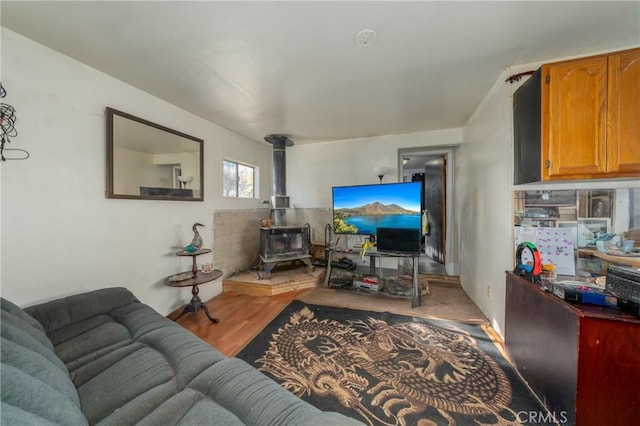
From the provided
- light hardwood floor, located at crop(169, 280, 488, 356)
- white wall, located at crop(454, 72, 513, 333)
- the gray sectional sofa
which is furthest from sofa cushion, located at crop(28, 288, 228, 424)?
white wall, located at crop(454, 72, 513, 333)

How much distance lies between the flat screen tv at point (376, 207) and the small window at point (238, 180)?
152 cm

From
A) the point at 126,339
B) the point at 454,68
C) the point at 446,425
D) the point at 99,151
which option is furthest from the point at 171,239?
the point at 454,68

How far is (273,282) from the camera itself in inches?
128

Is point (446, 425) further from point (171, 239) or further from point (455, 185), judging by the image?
point (455, 185)

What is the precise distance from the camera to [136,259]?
7.29 feet

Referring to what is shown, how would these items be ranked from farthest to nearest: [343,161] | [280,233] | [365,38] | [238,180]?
[343,161], [238,180], [280,233], [365,38]

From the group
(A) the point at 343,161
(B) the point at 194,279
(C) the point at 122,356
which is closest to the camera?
(C) the point at 122,356

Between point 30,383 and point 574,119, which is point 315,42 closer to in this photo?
point 574,119

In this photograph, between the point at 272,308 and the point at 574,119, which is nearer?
the point at 574,119

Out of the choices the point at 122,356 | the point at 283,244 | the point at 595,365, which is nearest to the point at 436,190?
the point at 283,244

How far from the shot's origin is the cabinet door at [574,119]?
136 cm

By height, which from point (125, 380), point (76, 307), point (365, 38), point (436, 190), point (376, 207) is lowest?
point (125, 380)

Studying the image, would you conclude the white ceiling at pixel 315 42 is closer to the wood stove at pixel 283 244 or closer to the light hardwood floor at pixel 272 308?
the wood stove at pixel 283 244

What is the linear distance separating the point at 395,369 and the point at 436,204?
3800mm
